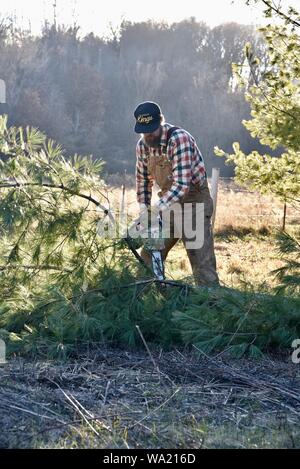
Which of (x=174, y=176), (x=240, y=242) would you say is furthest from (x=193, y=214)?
(x=240, y=242)

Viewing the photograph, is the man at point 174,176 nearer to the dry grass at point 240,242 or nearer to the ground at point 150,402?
the dry grass at point 240,242

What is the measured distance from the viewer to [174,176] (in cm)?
650

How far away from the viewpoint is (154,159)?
22.4 ft

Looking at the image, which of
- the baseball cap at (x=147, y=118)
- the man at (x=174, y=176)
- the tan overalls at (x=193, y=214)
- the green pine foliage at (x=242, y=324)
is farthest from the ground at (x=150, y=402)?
the baseball cap at (x=147, y=118)

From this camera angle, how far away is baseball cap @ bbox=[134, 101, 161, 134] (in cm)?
640

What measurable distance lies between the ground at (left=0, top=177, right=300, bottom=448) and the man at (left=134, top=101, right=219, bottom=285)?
1.51 m

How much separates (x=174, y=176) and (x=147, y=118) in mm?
560

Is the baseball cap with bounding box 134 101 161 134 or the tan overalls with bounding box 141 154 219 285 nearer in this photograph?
the baseball cap with bounding box 134 101 161 134

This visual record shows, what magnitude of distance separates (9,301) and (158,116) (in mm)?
2107

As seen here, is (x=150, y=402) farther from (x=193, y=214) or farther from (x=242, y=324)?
(x=193, y=214)

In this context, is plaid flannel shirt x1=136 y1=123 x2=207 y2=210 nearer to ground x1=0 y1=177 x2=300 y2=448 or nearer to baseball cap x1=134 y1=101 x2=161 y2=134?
baseball cap x1=134 y1=101 x2=161 y2=134

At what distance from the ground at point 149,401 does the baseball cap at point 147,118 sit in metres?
2.07

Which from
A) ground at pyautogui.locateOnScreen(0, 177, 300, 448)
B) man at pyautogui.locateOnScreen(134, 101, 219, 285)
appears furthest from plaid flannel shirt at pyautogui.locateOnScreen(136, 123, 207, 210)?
ground at pyautogui.locateOnScreen(0, 177, 300, 448)

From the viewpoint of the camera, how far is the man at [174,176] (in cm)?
644
